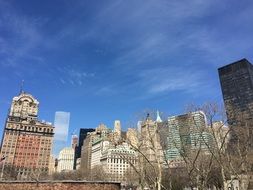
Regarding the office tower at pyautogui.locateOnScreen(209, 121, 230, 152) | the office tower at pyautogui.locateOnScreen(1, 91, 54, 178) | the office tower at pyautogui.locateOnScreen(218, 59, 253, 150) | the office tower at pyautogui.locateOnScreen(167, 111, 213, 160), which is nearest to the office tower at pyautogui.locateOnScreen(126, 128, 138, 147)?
the office tower at pyautogui.locateOnScreen(167, 111, 213, 160)

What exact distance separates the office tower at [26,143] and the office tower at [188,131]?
135m

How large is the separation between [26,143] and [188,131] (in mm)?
150989

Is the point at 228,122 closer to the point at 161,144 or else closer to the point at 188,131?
the point at 188,131

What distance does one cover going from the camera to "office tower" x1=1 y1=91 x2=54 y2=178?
15988cm

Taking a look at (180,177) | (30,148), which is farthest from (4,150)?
(180,177)

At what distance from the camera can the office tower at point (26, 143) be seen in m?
160

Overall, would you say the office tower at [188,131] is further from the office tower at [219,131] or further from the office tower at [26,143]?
the office tower at [26,143]

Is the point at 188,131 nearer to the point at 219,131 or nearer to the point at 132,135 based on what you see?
the point at 219,131

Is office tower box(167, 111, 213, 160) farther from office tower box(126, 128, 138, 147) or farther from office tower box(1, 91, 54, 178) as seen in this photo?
office tower box(1, 91, 54, 178)

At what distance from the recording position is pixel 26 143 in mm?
168000

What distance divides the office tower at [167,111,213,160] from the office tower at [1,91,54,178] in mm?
134859

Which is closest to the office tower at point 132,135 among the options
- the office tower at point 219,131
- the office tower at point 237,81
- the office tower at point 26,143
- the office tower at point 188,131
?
the office tower at point 188,131

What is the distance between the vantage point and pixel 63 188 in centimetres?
1720

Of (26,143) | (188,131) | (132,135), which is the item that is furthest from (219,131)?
(26,143)
